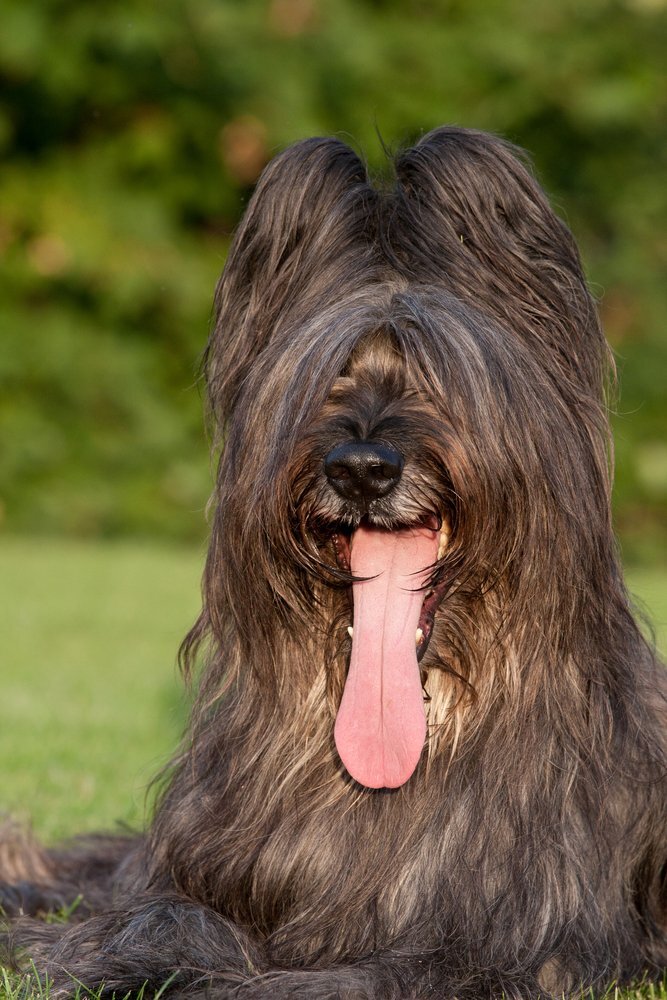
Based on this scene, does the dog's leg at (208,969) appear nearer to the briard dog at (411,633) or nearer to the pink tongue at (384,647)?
the briard dog at (411,633)

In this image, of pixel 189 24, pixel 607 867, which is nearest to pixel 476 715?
pixel 607 867

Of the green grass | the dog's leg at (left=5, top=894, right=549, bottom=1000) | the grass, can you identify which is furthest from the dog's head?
the green grass

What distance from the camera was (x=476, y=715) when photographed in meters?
3.22

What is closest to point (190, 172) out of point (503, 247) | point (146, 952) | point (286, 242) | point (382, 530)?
point (286, 242)

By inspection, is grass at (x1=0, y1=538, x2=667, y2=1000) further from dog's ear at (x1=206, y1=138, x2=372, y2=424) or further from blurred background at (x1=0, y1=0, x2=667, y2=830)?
blurred background at (x1=0, y1=0, x2=667, y2=830)

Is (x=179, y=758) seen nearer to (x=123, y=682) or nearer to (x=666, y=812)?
(x=666, y=812)

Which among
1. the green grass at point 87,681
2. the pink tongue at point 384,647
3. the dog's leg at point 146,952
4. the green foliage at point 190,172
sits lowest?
the green grass at point 87,681

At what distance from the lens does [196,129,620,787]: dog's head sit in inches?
120

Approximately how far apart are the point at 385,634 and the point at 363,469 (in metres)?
0.45

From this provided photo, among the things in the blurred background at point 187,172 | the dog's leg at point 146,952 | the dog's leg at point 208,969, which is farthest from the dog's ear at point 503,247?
the blurred background at point 187,172

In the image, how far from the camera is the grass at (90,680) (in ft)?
18.2

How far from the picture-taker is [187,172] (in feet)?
63.1

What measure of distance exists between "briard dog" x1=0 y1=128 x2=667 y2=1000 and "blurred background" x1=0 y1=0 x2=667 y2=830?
45.7 feet

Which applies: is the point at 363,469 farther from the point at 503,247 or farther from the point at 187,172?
the point at 187,172
